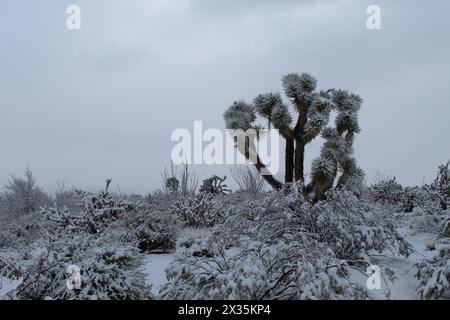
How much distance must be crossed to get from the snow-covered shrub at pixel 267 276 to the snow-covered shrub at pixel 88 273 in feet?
1.52

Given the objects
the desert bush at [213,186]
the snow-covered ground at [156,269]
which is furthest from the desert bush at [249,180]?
the snow-covered ground at [156,269]

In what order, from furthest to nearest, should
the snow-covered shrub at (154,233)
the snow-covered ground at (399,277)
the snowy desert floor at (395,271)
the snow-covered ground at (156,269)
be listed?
the snow-covered shrub at (154,233) → the snow-covered ground at (156,269) → the snowy desert floor at (395,271) → the snow-covered ground at (399,277)

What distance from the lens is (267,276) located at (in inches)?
193

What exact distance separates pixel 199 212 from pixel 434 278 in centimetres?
615

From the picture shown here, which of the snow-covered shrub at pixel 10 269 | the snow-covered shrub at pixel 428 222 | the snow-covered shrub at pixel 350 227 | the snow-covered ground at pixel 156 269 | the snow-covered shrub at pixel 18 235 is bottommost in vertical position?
the snow-covered shrub at pixel 18 235

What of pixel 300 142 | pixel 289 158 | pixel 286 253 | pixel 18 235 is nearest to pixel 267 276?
pixel 286 253

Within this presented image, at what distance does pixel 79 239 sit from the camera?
5793 mm

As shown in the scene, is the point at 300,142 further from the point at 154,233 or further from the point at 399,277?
the point at 399,277

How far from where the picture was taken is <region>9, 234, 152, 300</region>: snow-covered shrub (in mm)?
4965

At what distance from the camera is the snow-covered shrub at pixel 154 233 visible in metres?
8.87

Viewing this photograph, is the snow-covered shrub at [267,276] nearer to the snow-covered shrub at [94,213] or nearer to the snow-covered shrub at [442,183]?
the snow-covered shrub at [94,213]

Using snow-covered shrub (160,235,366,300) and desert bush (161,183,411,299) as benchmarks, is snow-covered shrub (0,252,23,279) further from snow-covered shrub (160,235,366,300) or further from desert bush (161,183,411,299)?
snow-covered shrub (160,235,366,300)
